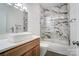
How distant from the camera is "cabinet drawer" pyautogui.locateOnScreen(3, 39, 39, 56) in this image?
1350 mm

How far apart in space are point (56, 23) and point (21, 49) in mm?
594

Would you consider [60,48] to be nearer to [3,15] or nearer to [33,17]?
[33,17]

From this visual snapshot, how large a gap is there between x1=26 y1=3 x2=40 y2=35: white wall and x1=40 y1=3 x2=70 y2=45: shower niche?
0.06 meters

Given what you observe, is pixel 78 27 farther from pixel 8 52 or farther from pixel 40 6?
pixel 8 52

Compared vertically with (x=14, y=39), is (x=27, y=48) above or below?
below

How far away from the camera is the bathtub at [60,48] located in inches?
58.3

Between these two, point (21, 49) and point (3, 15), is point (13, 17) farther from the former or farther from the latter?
point (21, 49)

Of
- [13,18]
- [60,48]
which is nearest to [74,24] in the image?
[60,48]

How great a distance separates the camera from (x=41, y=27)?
1.52 m

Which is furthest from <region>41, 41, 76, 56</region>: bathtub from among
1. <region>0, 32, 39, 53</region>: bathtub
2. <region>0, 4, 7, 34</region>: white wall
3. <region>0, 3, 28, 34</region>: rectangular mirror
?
<region>0, 4, 7, 34</region>: white wall

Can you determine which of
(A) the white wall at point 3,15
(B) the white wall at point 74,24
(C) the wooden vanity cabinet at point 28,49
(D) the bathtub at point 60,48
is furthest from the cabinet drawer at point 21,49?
(B) the white wall at point 74,24

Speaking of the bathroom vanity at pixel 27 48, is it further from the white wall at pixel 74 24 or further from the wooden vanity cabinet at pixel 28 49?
the white wall at pixel 74 24

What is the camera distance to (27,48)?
1.49 metres

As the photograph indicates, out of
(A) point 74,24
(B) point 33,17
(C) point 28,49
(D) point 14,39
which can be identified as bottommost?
(C) point 28,49
